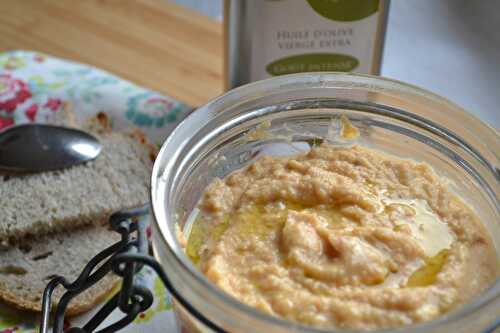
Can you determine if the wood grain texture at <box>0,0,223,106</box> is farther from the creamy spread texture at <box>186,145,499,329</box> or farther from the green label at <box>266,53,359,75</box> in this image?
the creamy spread texture at <box>186,145,499,329</box>

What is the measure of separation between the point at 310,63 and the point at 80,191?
809 millimetres

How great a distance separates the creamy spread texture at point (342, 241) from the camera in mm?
1115

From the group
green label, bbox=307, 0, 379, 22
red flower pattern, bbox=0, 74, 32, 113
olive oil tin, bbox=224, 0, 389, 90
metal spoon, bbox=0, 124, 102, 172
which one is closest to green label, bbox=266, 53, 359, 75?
olive oil tin, bbox=224, 0, 389, 90

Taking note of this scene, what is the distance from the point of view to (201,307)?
1.07m

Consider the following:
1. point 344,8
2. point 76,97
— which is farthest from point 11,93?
point 344,8

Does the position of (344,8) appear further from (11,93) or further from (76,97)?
(11,93)

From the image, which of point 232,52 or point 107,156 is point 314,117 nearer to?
point 232,52

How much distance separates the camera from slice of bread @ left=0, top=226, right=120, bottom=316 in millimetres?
1779

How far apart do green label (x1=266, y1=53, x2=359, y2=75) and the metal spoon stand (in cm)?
65

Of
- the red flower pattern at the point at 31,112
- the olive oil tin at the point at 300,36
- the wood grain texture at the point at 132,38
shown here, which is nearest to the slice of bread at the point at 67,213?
the red flower pattern at the point at 31,112

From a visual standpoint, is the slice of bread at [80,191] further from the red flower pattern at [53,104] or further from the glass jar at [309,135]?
the glass jar at [309,135]

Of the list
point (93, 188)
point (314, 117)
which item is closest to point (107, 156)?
point (93, 188)

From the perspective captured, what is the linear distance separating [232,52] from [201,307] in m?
1.17

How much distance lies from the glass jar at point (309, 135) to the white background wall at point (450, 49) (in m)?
0.97
